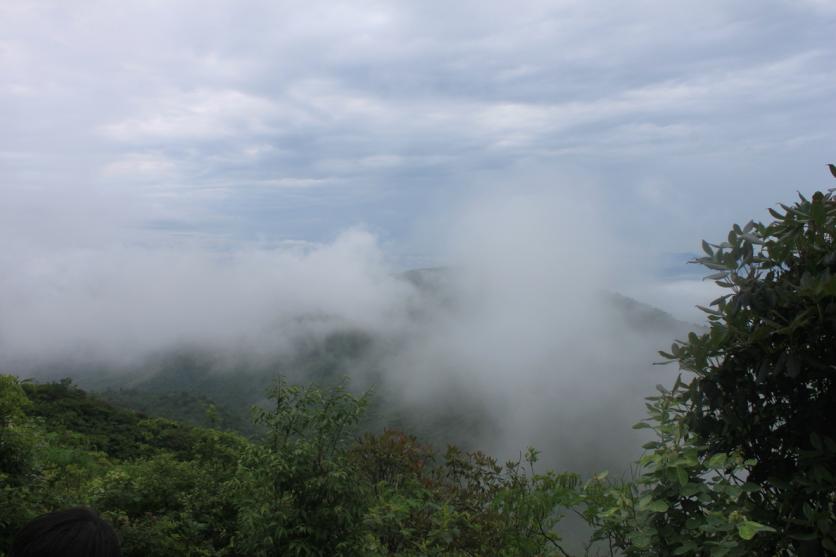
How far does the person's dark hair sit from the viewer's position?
2143 millimetres

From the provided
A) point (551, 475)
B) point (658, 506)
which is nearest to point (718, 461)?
point (658, 506)

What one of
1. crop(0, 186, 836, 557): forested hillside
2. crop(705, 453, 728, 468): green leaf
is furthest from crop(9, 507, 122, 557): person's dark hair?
crop(705, 453, 728, 468): green leaf

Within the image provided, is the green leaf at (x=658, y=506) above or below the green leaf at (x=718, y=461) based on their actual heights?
below

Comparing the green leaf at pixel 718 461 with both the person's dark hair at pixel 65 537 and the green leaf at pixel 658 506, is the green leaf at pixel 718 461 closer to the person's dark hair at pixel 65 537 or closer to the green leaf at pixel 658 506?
the green leaf at pixel 658 506

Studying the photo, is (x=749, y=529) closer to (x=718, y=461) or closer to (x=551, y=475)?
(x=718, y=461)

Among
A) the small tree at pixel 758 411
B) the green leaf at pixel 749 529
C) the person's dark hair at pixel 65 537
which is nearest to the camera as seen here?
the person's dark hair at pixel 65 537

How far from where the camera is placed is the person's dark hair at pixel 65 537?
84.4 inches

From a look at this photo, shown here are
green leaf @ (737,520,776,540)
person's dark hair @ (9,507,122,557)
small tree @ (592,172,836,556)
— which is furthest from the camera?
small tree @ (592,172,836,556)

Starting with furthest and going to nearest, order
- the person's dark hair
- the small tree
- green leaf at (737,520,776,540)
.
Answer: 1. the small tree
2. green leaf at (737,520,776,540)
3. the person's dark hair

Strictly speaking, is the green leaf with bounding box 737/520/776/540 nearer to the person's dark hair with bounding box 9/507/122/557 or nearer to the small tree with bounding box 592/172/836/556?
the small tree with bounding box 592/172/836/556

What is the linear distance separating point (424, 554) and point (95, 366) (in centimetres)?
11964

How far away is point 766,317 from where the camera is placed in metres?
3.17

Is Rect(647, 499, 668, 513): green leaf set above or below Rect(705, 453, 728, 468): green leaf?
below

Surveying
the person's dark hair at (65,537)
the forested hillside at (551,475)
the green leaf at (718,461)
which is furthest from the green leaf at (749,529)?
the person's dark hair at (65,537)
